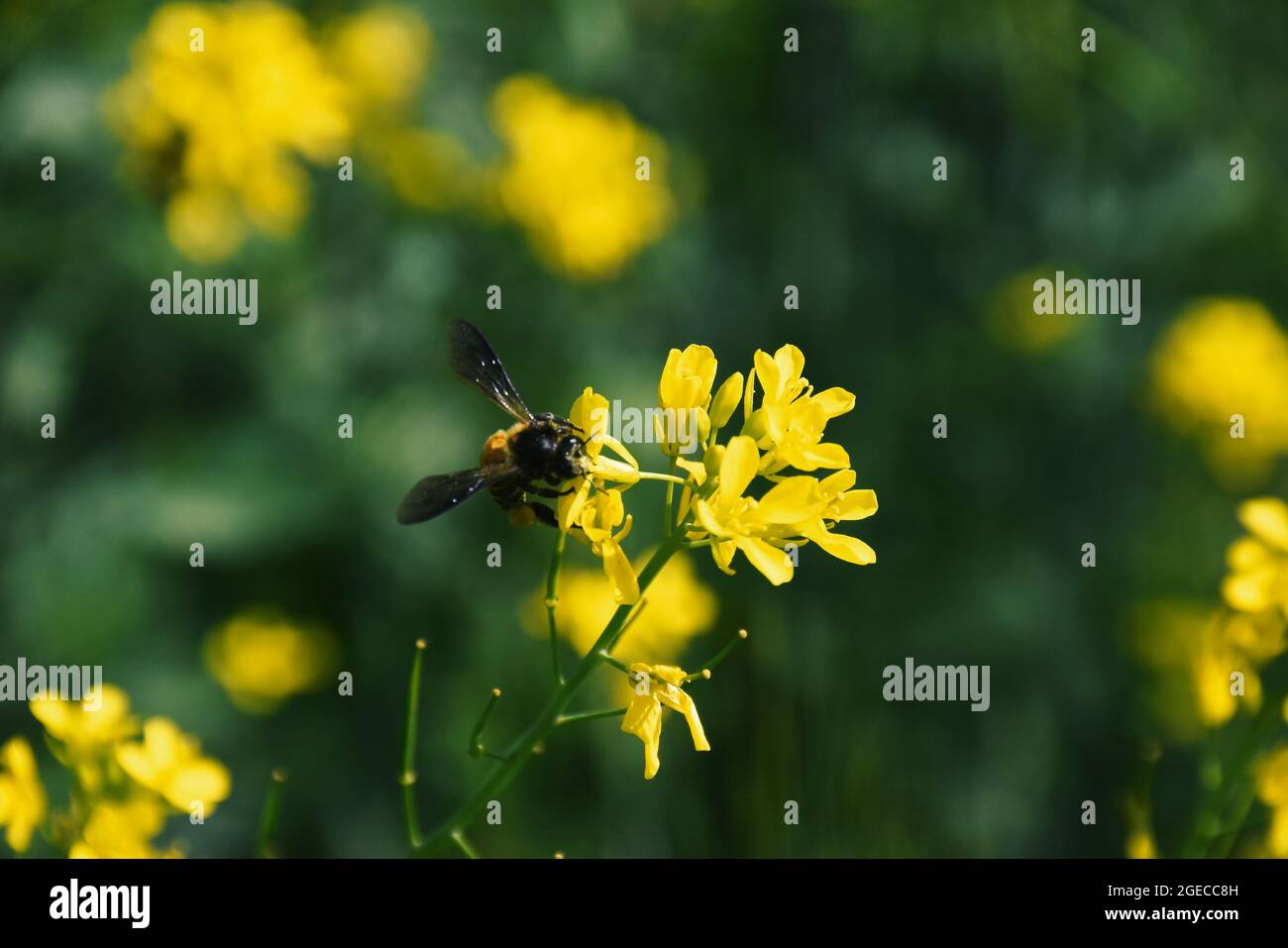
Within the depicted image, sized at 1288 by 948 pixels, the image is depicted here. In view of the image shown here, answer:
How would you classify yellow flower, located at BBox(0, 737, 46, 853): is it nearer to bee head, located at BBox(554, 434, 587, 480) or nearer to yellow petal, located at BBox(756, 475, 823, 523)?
bee head, located at BBox(554, 434, 587, 480)

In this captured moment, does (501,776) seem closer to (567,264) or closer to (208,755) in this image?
(208,755)

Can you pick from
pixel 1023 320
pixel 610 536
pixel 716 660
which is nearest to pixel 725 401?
pixel 610 536

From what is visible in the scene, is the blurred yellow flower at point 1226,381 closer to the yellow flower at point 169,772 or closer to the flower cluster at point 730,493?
the flower cluster at point 730,493

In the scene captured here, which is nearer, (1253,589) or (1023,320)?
(1253,589)

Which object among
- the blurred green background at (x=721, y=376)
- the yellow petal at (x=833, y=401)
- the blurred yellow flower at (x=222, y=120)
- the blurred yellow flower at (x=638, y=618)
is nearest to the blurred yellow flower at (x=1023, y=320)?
the blurred green background at (x=721, y=376)

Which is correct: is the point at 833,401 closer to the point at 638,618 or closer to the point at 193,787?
the point at 193,787

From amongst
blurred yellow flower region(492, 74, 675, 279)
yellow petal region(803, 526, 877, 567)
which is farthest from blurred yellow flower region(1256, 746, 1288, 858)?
blurred yellow flower region(492, 74, 675, 279)
